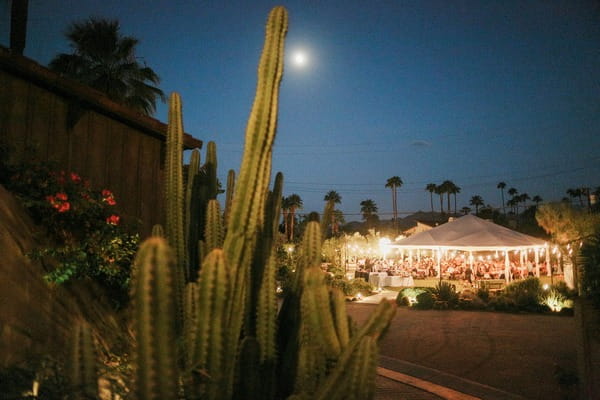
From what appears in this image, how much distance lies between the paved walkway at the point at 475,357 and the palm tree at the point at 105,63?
32.6 ft

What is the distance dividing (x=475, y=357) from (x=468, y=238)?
998 centimetres

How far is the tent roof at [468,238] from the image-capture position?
51.7ft

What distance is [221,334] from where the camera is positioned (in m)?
2.35

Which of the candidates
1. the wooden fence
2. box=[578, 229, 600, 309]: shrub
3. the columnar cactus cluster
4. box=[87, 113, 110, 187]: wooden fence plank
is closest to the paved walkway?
the columnar cactus cluster

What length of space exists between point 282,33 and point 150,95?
1239 centimetres

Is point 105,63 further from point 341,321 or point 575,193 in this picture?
point 575,193

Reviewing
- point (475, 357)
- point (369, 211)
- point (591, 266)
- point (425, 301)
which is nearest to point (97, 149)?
point (475, 357)

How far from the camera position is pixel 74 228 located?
4.80 m

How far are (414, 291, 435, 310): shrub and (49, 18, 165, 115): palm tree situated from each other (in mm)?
10656

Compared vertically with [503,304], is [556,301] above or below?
above

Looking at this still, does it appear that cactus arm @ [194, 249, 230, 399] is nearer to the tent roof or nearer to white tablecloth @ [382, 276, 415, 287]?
the tent roof

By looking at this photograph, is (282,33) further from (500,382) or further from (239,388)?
(500,382)

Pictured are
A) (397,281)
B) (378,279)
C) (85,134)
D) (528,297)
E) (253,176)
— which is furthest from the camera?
(378,279)

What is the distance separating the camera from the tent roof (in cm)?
1577
